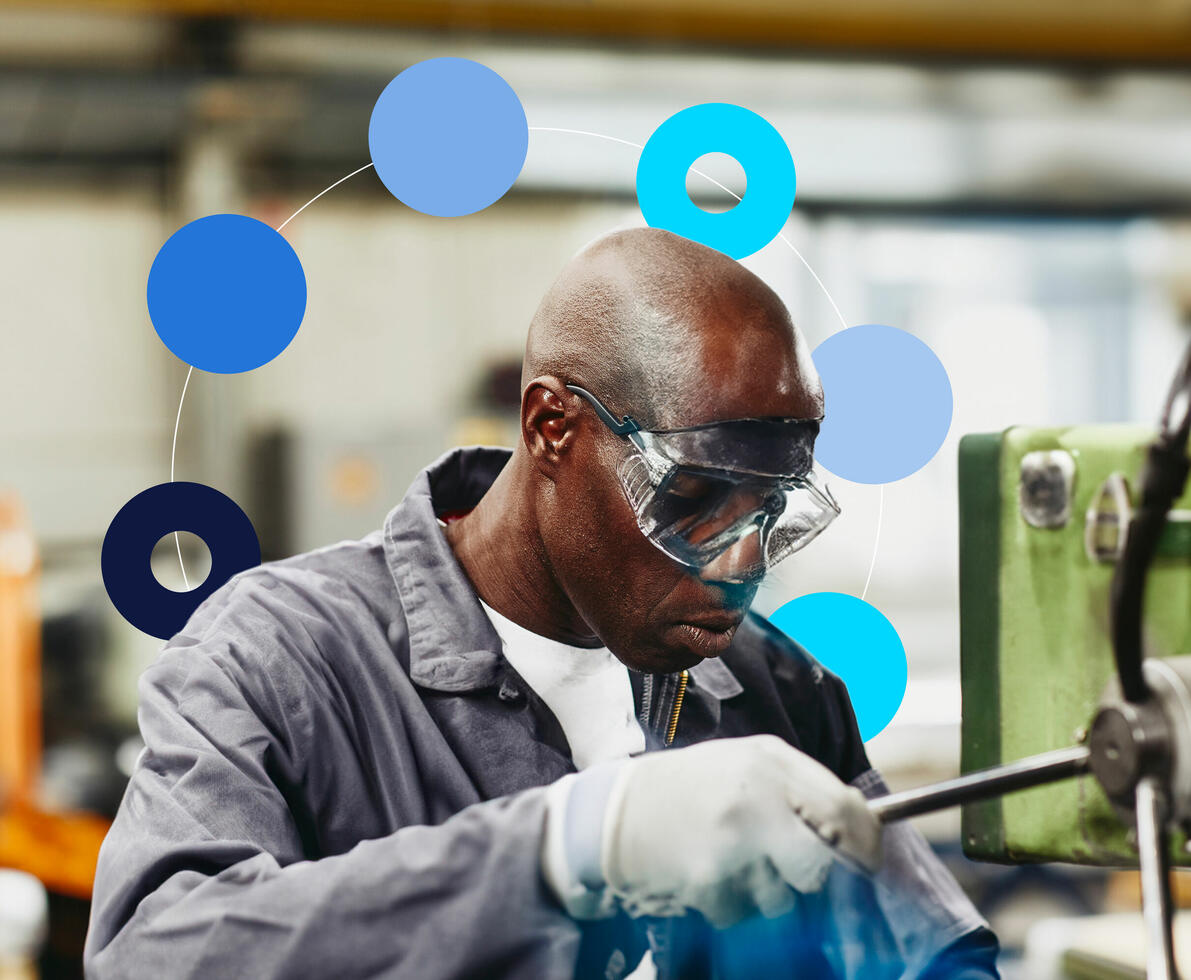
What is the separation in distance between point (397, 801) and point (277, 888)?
0.26 meters

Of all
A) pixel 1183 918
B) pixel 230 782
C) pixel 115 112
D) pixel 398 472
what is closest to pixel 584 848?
pixel 230 782

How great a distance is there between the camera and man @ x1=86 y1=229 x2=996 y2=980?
896 mm

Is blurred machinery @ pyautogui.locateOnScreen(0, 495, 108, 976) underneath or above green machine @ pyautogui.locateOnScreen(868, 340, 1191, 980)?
underneath

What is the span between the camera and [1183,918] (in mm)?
1749

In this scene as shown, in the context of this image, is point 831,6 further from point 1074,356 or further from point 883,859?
point 883,859

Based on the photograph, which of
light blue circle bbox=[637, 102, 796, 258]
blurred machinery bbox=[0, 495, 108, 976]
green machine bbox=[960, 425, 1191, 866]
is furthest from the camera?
blurred machinery bbox=[0, 495, 108, 976]

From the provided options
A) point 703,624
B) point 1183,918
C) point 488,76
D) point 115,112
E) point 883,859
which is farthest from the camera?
point 115,112

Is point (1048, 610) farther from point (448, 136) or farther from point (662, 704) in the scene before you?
point (448, 136)

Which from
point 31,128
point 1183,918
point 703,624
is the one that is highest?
point 31,128

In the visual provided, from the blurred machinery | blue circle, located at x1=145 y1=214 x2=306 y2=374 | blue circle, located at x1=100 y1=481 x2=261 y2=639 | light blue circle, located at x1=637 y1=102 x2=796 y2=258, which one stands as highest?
light blue circle, located at x1=637 y1=102 x2=796 y2=258

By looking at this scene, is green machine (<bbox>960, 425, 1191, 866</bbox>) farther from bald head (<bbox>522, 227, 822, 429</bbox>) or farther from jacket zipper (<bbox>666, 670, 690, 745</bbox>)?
jacket zipper (<bbox>666, 670, 690, 745</bbox>)

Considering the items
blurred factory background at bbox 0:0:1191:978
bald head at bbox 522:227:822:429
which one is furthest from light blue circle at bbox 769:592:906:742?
blurred factory background at bbox 0:0:1191:978

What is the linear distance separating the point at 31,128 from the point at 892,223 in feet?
8.45

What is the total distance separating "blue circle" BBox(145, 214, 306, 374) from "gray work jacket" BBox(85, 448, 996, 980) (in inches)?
10.6
